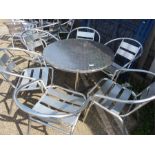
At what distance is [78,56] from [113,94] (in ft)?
2.18

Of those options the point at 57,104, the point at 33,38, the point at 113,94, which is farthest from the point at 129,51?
the point at 33,38

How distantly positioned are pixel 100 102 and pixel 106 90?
0.27 metres

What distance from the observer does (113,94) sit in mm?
2537

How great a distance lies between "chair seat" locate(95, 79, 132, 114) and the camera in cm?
231

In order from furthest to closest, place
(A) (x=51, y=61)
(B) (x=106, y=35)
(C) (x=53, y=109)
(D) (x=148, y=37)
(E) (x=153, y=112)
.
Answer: (B) (x=106, y=35), (D) (x=148, y=37), (E) (x=153, y=112), (A) (x=51, y=61), (C) (x=53, y=109)

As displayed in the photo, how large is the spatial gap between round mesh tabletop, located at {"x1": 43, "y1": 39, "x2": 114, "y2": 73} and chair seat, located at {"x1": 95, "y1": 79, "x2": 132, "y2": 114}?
313mm

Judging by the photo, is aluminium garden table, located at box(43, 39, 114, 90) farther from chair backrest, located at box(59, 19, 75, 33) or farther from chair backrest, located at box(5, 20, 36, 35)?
chair backrest, located at box(5, 20, 36, 35)

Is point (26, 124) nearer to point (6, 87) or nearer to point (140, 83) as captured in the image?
point (6, 87)

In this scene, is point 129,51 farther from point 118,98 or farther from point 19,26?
point 19,26

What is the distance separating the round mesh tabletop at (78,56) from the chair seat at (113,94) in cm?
31

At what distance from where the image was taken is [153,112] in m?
2.86

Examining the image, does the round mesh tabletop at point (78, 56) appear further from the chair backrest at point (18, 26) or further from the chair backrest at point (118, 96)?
the chair backrest at point (18, 26)

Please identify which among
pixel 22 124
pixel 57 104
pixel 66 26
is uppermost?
pixel 66 26
